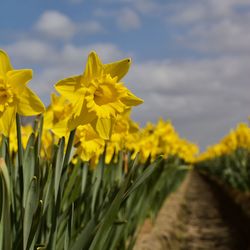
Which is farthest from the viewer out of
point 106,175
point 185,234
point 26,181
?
point 185,234

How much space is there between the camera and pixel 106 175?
3088 millimetres

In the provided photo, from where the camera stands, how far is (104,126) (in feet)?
5.63

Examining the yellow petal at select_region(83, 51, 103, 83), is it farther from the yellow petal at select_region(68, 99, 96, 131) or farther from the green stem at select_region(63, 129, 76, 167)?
the green stem at select_region(63, 129, 76, 167)

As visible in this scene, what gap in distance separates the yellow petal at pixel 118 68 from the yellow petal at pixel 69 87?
0.11 metres

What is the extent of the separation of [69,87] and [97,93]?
0.09 metres

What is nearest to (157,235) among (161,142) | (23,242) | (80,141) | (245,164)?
(161,142)

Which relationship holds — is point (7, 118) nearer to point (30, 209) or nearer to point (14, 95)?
point (14, 95)

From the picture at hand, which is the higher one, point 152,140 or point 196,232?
point 152,140

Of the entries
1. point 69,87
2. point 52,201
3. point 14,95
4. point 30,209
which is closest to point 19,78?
point 14,95

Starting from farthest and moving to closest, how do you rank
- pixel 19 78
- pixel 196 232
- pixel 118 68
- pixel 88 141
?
1. pixel 196 232
2. pixel 88 141
3. pixel 118 68
4. pixel 19 78

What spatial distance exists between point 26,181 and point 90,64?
23.1 inches

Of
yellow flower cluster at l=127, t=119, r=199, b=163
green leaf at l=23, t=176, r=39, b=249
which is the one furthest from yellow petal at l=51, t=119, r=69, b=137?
yellow flower cluster at l=127, t=119, r=199, b=163

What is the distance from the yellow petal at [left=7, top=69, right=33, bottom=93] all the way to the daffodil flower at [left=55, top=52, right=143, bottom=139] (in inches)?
4.5

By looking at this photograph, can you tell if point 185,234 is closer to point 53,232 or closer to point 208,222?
point 208,222
